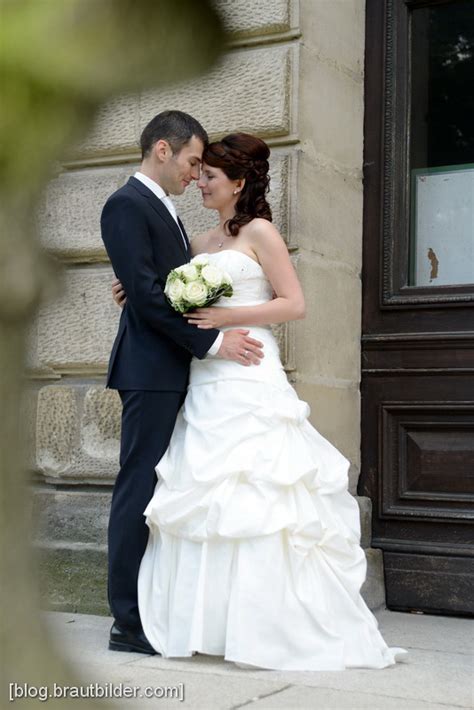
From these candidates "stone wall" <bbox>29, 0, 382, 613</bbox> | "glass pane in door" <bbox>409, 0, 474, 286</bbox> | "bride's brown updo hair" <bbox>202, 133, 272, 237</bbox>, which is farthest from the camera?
"glass pane in door" <bbox>409, 0, 474, 286</bbox>

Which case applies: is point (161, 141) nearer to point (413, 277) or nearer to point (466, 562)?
point (413, 277)

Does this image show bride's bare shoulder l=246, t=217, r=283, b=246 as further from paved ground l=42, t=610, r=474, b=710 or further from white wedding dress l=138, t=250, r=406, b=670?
paved ground l=42, t=610, r=474, b=710

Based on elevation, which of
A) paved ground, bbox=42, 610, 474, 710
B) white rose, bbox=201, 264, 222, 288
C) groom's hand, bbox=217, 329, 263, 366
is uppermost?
white rose, bbox=201, 264, 222, 288

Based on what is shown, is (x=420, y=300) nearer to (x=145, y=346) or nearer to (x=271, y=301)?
(x=271, y=301)

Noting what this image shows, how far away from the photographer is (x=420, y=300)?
A: 14.9 feet

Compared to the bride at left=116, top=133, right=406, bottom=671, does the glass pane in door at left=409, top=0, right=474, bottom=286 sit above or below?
above

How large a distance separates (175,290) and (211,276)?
132 mm

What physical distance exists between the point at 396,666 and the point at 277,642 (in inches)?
17.0

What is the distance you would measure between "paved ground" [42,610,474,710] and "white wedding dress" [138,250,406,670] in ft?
0.27

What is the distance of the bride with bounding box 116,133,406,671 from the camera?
324 centimetres

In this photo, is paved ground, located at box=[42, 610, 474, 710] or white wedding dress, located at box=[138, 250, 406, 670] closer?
paved ground, located at box=[42, 610, 474, 710]

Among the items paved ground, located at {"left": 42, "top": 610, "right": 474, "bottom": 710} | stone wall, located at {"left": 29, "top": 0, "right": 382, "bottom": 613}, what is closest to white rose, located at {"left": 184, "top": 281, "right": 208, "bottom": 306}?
stone wall, located at {"left": 29, "top": 0, "right": 382, "bottom": 613}

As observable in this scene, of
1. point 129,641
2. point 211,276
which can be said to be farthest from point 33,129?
point 129,641

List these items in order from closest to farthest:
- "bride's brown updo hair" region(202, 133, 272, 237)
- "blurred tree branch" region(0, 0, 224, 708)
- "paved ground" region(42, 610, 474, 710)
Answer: "blurred tree branch" region(0, 0, 224, 708), "paved ground" region(42, 610, 474, 710), "bride's brown updo hair" region(202, 133, 272, 237)
